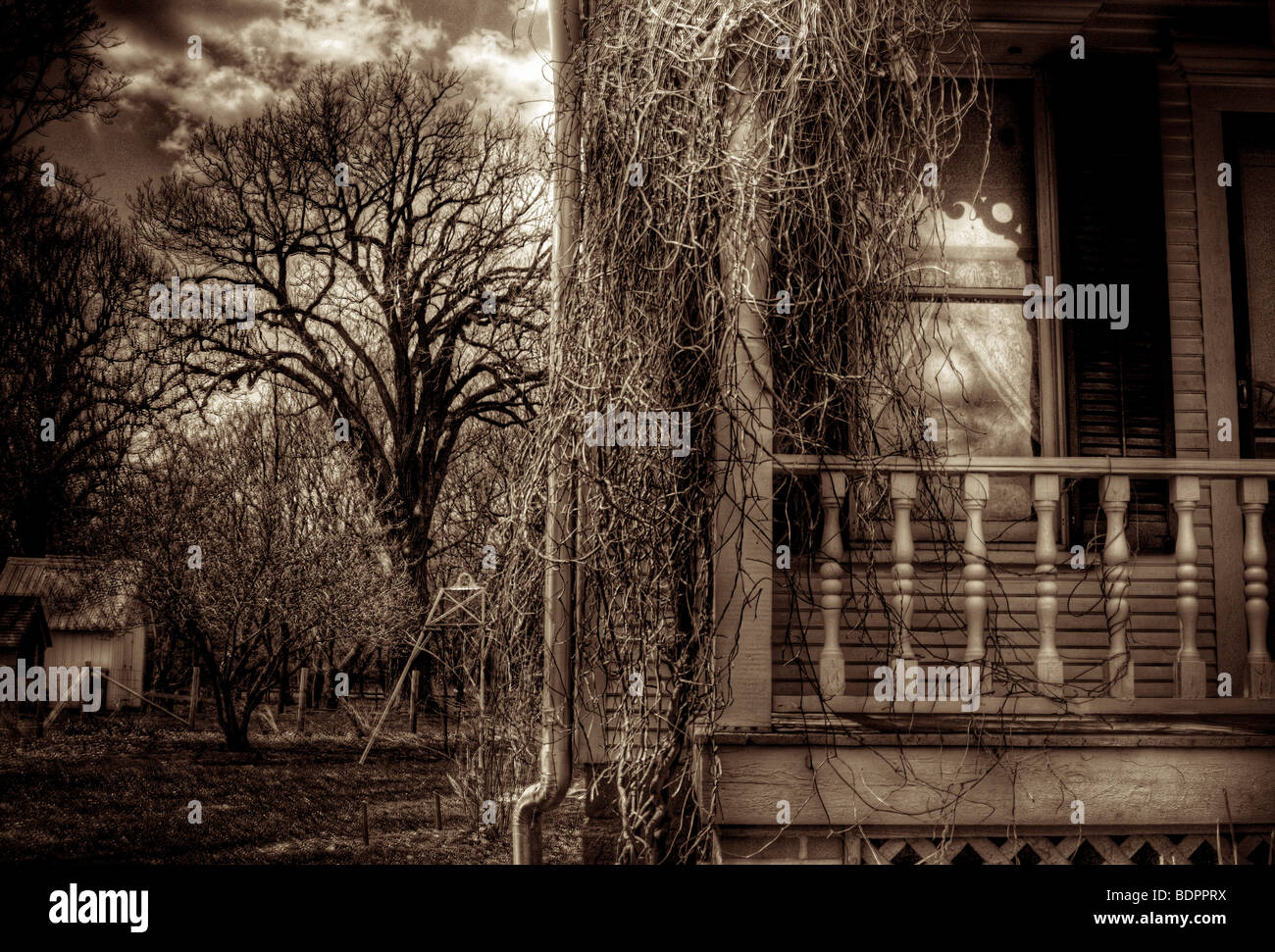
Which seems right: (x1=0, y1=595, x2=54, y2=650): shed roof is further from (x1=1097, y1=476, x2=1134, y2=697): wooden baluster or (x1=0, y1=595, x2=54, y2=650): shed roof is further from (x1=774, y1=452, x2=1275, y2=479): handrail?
(x1=1097, y1=476, x2=1134, y2=697): wooden baluster

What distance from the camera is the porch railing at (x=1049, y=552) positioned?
3.01 m

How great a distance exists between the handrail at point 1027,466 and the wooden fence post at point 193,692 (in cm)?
361

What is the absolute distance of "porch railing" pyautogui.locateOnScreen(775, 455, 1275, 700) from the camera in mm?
3012

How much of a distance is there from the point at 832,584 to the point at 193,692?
12.0ft

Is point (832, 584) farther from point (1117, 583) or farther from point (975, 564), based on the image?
point (1117, 583)

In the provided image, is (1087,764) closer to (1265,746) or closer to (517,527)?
(1265,746)

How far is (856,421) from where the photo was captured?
308cm

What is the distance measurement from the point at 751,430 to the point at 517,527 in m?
0.99

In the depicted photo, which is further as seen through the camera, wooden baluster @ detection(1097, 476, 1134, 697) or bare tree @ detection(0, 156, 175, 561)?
bare tree @ detection(0, 156, 175, 561)

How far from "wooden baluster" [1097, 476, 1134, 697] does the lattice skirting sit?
19.5 inches

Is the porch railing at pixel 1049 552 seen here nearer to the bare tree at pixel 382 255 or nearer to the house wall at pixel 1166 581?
the house wall at pixel 1166 581

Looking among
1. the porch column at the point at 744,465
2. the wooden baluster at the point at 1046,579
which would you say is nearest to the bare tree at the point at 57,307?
the porch column at the point at 744,465

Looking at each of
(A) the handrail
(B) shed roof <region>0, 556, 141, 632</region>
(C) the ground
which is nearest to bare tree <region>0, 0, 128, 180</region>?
(B) shed roof <region>0, 556, 141, 632</region>

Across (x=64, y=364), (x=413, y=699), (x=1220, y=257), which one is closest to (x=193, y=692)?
(x=413, y=699)
